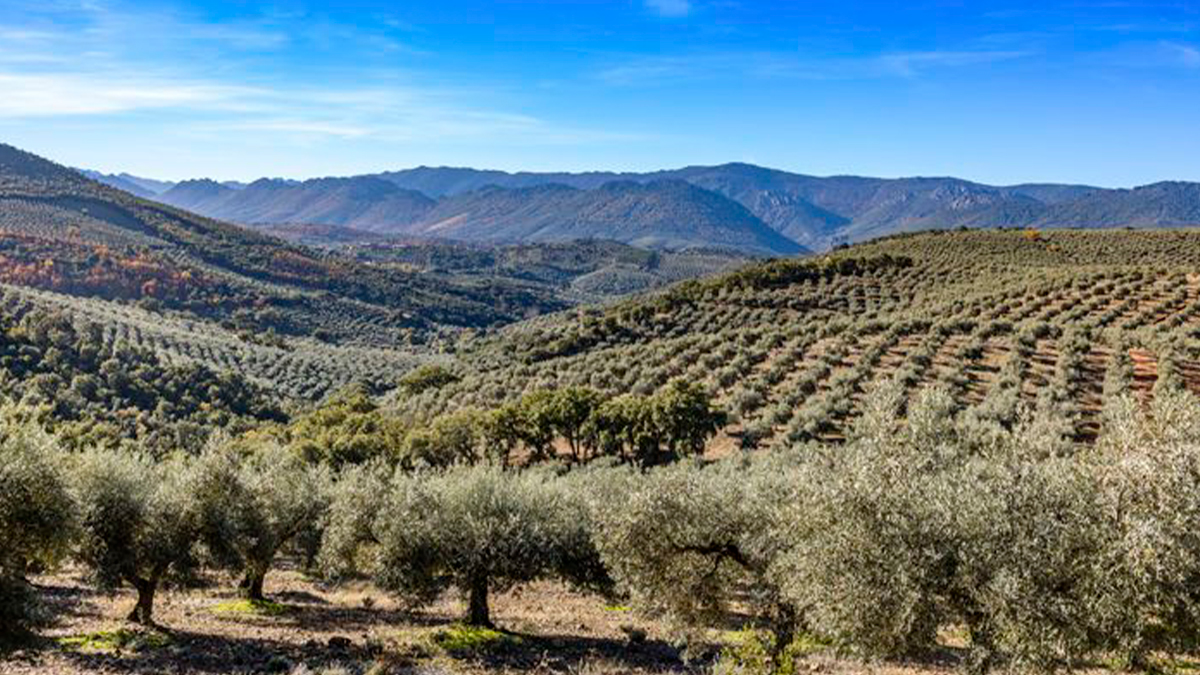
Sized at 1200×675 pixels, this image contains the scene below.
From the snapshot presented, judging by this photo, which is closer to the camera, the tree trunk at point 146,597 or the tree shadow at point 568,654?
the tree shadow at point 568,654

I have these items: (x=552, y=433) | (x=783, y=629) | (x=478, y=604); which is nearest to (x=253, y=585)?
(x=478, y=604)

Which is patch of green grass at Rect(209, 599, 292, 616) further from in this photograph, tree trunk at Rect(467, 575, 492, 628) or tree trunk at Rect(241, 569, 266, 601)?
tree trunk at Rect(467, 575, 492, 628)

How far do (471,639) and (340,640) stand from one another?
412 centimetres

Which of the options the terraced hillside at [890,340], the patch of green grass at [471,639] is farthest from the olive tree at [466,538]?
the terraced hillside at [890,340]

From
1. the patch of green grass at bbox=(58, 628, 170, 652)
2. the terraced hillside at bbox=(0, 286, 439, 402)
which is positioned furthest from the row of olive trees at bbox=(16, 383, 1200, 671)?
the terraced hillside at bbox=(0, 286, 439, 402)

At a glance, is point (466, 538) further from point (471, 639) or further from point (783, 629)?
point (783, 629)

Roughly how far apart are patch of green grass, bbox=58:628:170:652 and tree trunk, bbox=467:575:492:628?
9.48 m

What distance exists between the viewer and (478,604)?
27.6 meters

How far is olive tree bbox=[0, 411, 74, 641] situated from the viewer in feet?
58.8

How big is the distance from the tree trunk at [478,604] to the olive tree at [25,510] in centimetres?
1247

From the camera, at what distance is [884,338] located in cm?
6569

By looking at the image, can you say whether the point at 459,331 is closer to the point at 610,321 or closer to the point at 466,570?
the point at 610,321

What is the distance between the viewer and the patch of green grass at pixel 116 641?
21750 mm

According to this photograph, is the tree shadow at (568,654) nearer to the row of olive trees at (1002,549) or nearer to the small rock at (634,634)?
the small rock at (634,634)
